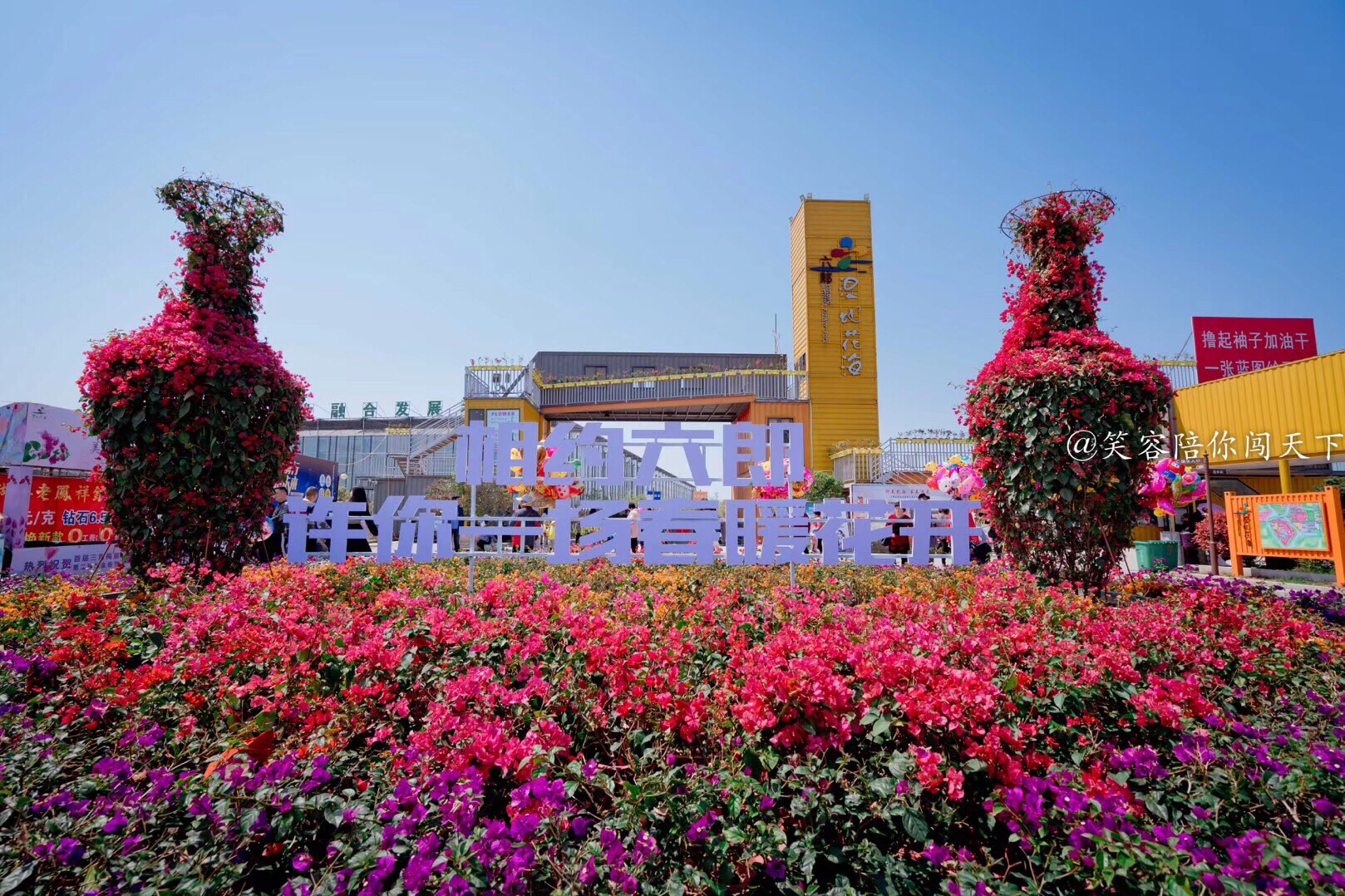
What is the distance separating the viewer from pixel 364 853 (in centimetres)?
167

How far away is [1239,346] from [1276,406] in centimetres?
1058

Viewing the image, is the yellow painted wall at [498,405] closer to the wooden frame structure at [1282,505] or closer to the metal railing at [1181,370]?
the wooden frame structure at [1282,505]

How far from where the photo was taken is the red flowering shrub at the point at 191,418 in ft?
16.4

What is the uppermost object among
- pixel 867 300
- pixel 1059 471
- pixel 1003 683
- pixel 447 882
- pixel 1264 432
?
pixel 867 300

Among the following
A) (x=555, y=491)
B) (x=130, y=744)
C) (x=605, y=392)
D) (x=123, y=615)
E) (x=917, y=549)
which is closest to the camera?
(x=130, y=744)

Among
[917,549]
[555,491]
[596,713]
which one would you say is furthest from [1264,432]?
[596,713]

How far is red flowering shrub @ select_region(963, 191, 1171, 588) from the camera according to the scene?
511 cm

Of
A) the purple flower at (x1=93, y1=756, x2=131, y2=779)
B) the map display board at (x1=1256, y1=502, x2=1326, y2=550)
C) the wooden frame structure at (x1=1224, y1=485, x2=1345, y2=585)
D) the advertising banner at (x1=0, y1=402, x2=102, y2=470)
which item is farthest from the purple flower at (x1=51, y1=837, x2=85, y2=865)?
the map display board at (x1=1256, y1=502, x2=1326, y2=550)

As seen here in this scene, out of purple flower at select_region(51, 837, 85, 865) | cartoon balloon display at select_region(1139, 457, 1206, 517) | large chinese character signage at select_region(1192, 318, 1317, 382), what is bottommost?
purple flower at select_region(51, 837, 85, 865)

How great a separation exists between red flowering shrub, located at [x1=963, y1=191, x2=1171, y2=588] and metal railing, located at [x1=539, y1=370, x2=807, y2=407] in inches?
607

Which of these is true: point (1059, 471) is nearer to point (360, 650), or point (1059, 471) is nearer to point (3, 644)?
point (360, 650)

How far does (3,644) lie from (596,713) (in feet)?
10.8

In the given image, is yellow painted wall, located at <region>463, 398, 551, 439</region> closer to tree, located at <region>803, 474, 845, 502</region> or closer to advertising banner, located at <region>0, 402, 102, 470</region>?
tree, located at <region>803, 474, 845, 502</region>

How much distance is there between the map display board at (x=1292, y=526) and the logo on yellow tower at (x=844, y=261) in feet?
48.2
